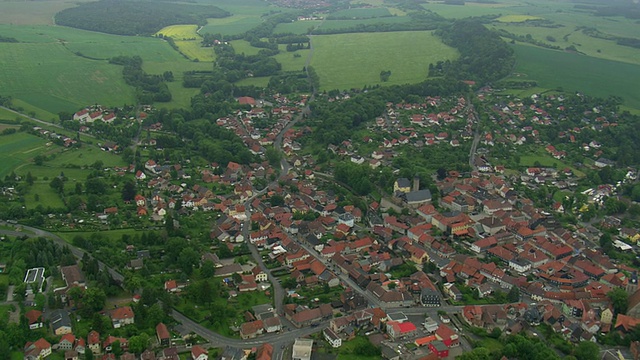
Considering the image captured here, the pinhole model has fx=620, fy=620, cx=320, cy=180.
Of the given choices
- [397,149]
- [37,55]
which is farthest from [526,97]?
[37,55]

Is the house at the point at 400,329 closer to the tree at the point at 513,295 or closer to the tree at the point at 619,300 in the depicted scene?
the tree at the point at 513,295

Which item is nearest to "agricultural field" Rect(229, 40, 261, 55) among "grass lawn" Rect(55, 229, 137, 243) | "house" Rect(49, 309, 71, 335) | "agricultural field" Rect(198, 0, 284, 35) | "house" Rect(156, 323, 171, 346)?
"agricultural field" Rect(198, 0, 284, 35)

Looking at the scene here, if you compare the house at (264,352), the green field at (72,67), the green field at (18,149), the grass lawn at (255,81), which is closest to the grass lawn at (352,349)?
the house at (264,352)

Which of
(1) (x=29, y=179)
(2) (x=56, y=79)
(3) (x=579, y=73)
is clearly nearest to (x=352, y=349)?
(1) (x=29, y=179)

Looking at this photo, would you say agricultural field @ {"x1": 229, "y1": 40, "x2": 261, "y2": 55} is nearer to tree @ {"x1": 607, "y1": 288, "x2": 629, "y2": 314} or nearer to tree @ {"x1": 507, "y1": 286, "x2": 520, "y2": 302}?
tree @ {"x1": 507, "y1": 286, "x2": 520, "y2": 302}

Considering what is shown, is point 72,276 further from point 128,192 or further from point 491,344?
point 491,344

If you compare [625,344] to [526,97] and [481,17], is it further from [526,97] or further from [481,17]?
[481,17]
